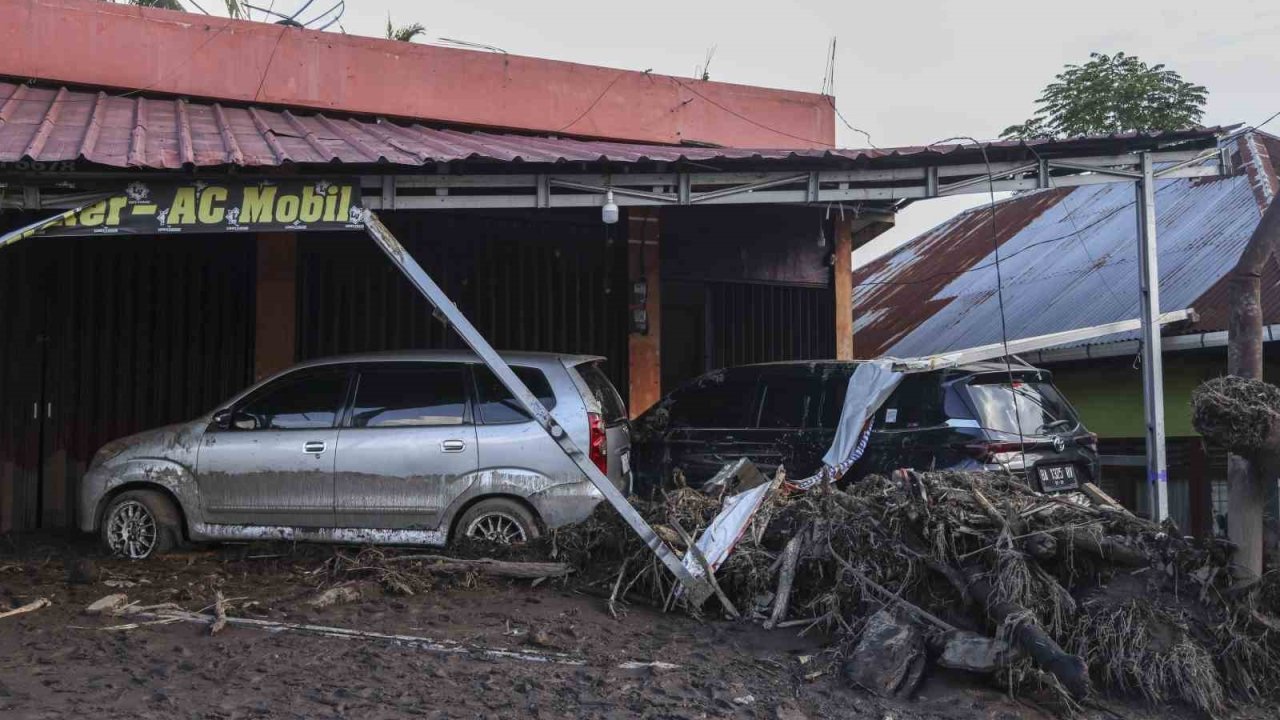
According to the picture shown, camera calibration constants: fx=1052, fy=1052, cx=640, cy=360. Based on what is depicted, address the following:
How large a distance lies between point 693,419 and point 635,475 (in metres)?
0.69

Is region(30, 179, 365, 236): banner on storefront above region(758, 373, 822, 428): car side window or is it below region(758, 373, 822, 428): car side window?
above

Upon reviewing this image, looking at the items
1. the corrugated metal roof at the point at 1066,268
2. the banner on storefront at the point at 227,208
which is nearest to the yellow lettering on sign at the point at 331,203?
the banner on storefront at the point at 227,208

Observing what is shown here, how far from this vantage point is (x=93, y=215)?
6457 mm

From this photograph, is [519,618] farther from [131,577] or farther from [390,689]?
[131,577]

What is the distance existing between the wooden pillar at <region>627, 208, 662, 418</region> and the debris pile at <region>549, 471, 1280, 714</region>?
4267 mm

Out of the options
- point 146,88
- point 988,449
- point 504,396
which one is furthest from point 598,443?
point 146,88

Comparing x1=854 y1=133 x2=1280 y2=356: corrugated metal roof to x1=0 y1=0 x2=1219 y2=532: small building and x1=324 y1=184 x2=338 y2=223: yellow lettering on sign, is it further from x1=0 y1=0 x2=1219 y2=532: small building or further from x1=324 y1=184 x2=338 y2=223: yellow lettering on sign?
x1=324 y1=184 x2=338 y2=223: yellow lettering on sign

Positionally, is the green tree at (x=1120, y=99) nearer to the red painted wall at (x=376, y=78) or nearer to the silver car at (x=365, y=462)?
the red painted wall at (x=376, y=78)

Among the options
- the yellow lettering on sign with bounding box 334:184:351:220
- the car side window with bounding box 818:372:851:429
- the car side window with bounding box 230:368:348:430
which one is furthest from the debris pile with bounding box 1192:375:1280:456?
the car side window with bounding box 230:368:348:430

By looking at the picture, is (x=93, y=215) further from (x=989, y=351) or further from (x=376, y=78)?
(x=989, y=351)

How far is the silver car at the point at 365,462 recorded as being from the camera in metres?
7.32

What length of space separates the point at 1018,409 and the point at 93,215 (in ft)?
20.5

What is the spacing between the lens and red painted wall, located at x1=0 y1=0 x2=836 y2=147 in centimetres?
979

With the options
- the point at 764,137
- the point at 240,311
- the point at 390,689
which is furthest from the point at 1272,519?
the point at 240,311
